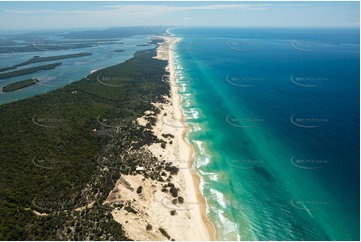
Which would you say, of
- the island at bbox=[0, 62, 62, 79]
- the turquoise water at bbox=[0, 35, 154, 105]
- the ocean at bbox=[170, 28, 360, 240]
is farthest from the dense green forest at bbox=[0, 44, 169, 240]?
the island at bbox=[0, 62, 62, 79]

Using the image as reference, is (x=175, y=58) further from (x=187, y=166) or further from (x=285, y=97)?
(x=187, y=166)

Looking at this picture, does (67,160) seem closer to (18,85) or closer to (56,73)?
(18,85)

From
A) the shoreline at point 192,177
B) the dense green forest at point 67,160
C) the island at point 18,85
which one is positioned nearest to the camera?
the dense green forest at point 67,160

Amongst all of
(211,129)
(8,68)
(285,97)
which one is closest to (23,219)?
(211,129)

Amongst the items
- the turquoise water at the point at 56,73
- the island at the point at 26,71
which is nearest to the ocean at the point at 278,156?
the turquoise water at the point at 56,73

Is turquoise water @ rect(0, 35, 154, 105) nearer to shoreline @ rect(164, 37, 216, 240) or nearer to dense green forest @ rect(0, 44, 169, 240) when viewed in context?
dense green forest @ rect(0, 44, 169, 240)

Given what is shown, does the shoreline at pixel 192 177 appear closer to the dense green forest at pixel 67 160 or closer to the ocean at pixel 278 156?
the ocean at pixel 278 156

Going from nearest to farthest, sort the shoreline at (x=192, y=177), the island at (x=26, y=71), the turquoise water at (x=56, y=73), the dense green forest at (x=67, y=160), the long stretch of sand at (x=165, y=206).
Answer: the dense green forest at (x=67, y=160), the long stretch of sand at (x=165, y=206), the shoreline at (x=192, y=177), the turquoise water at (x=56, y=73), the island at (x=26, y=71)
